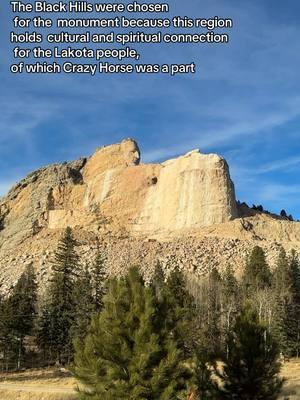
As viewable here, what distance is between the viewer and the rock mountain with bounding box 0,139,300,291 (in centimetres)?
9081

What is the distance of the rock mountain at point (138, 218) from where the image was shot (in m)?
90.8

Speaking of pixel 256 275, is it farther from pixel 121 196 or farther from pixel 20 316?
pixel 121 196

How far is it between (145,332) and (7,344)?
38.8m

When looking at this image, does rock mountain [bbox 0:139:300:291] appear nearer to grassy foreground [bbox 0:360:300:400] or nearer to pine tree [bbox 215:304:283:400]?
grassy foreground [bbox 0:360:300:400]

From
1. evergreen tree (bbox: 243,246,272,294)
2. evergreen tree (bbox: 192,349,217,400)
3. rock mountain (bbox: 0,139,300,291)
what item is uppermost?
rock mountain (bbox: 0,139,300,291)

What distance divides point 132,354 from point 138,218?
92793 millimetres

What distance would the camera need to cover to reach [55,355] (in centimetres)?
5609

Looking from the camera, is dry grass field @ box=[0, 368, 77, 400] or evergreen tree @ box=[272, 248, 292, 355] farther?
evergreen tree @ box=[272, 248, 292, 355]

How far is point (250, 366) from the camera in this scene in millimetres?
16016

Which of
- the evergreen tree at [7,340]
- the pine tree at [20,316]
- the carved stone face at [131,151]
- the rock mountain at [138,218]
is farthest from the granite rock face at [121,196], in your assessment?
the evergreen tree at [7,340]

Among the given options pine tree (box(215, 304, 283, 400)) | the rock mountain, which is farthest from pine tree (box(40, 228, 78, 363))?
pine tree (box(215, 304, 283, 400))

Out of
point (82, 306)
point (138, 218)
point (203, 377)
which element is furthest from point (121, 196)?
point (203, 377)

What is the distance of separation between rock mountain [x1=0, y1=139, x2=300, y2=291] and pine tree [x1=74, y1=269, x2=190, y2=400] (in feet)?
226

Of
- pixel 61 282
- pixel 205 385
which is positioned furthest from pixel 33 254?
pixel 205 385
